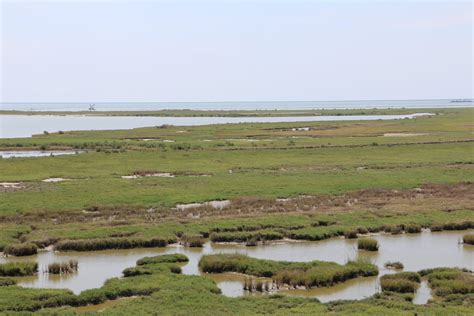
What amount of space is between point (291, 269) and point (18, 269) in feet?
27.7

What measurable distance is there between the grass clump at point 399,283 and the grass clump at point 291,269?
1.21 meters

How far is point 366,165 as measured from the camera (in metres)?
44.7

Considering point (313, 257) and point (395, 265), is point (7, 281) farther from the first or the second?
point (395, 265)

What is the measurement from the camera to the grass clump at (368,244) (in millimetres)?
22250

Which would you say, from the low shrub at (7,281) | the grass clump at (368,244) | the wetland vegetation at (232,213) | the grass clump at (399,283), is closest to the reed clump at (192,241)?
the wetland vegetation at (232,213)

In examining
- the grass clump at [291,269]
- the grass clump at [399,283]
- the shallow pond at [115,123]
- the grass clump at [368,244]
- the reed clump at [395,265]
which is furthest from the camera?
the shallow pond at [115,123]

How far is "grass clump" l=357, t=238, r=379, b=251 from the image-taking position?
2225 centimetres

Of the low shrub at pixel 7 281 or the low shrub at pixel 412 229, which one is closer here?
the low shrub at pixel 7 281

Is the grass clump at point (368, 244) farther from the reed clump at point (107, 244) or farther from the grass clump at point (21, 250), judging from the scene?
the grass clump at point (21, 250)

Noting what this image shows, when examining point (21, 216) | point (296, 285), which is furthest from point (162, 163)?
point (296, 285)

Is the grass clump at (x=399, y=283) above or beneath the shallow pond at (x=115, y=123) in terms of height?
beneath

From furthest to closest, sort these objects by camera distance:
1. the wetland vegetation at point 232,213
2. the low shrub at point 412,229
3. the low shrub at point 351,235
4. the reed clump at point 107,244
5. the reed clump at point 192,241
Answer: the low shrub at point 412,229
the low shrub at point 351,235
the reed clump at point 192,241
the reed clump at point 107,244
the wetland vegetation at point 232,213

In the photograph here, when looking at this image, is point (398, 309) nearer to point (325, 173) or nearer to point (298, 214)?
point (298, 214)

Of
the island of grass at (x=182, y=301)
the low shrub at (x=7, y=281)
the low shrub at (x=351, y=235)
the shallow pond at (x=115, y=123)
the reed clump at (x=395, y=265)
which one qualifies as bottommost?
the reed clump at (x=395, y=265)
